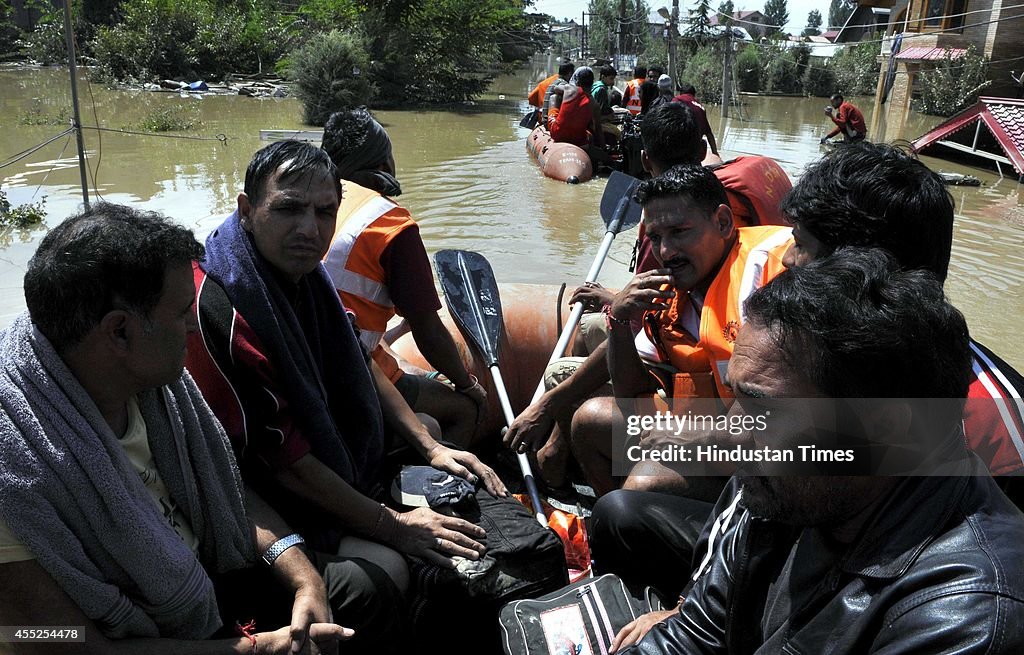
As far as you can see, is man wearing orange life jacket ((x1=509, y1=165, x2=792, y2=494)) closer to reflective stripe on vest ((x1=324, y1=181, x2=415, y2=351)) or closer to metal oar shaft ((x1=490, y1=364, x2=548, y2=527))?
metal oar shaft ((x1=490, y1=364, x2=548, y2=527))

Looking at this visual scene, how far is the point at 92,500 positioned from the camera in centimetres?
152

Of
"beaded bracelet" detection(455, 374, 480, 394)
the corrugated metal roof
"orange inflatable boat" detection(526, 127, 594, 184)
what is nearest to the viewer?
"beaded bracelet" detection(455, 374, 480, 394)

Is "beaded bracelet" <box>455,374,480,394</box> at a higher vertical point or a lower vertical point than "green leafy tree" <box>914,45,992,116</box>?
lower

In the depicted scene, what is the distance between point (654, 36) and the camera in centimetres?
4147

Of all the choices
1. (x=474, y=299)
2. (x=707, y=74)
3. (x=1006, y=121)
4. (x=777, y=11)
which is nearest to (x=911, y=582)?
(x=474, y=299)

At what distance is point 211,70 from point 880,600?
30815mm

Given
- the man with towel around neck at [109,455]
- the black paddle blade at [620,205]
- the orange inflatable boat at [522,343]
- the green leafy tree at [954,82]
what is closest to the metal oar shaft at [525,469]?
the orange inflatable boat at [522,343]

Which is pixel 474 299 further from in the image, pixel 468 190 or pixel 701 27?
pixel 701 27

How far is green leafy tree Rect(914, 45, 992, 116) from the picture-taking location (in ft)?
56.5

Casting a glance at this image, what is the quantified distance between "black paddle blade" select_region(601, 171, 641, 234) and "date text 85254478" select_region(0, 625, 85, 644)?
3384mm


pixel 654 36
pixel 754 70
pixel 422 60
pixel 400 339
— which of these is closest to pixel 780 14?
pixel 654 36

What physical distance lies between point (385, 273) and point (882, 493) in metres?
1.99

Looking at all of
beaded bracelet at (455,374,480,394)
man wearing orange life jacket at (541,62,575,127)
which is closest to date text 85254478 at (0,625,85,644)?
beaded bracelet at (455,374,480,394)

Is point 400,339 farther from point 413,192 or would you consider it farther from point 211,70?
point 211,70
